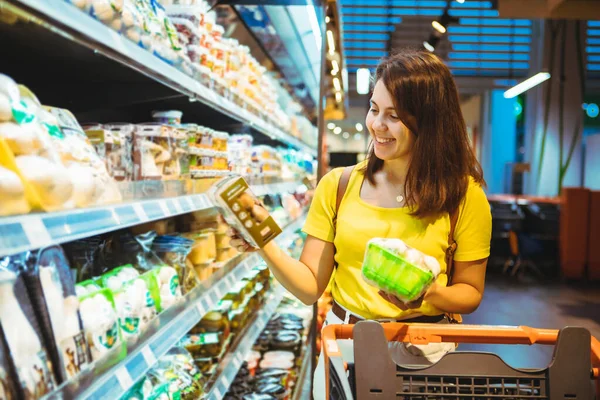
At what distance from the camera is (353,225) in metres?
1.45

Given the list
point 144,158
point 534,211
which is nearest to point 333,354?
point 144,158

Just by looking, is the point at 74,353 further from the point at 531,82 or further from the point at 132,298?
the point at 531,82

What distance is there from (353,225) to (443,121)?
1.16 feet

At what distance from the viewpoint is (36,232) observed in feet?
2.78

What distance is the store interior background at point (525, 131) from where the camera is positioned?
19.0 ft

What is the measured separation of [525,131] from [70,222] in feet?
43.4

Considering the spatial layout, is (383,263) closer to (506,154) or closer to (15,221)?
(15,221)

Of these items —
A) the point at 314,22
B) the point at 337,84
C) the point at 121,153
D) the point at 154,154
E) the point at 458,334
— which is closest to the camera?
the point at 458,334

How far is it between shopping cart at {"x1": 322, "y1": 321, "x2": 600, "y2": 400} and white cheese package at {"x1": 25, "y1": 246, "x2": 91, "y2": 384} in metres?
0.49

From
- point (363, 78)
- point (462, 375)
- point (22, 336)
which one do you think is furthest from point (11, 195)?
point (363, 78)

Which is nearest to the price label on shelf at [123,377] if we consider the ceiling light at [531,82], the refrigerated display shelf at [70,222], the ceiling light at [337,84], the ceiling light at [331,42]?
the refrigerated display shelf at [70,222]

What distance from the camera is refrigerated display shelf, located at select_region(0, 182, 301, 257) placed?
0.79 meters

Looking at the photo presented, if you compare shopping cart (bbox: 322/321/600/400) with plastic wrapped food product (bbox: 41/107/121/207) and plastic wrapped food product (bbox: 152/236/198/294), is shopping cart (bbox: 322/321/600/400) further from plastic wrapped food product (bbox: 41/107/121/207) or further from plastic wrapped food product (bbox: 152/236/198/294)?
plastic wrapped food product (bbox: 152/236/198/294)

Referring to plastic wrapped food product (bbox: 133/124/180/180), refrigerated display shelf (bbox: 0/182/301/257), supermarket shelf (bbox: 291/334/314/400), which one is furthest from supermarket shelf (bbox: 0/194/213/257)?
supermarket shelf (bbox: 291/334/314/400)
